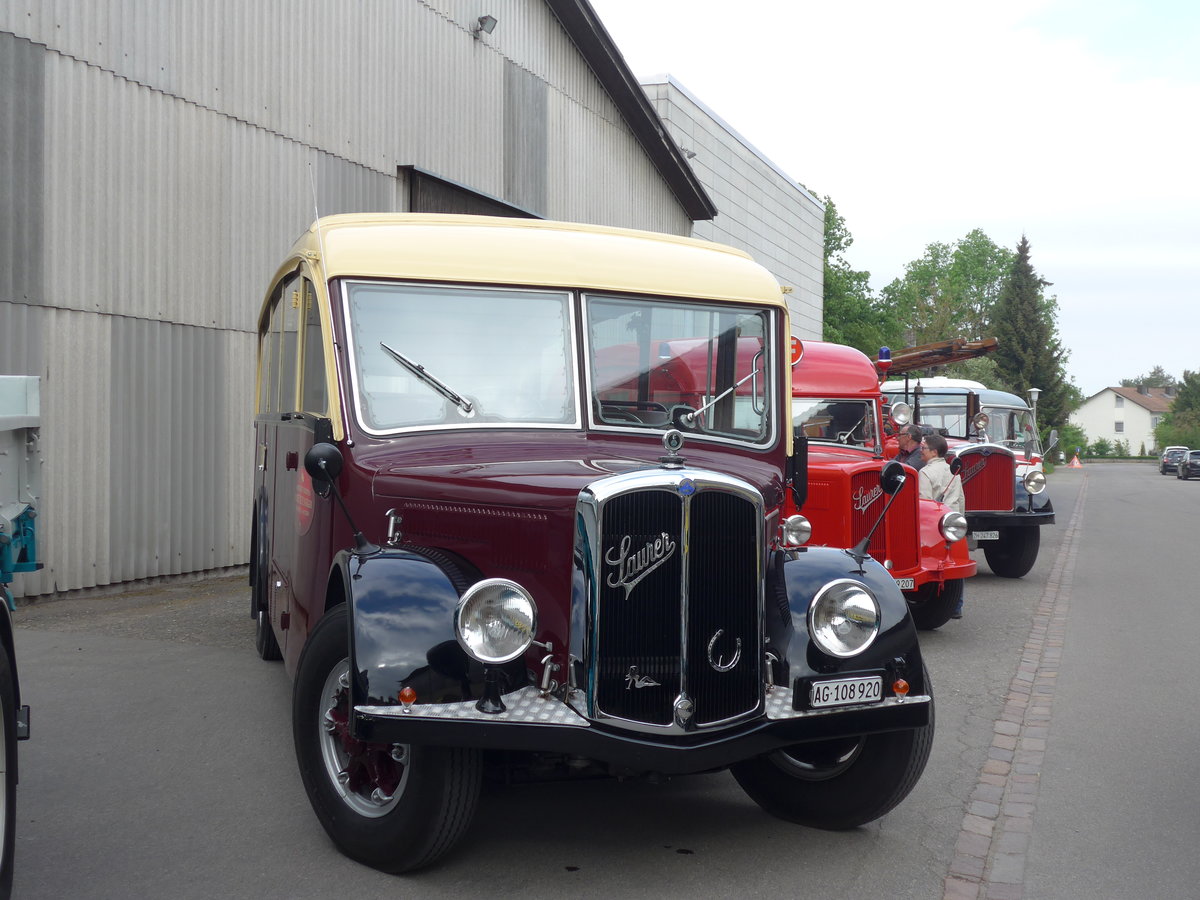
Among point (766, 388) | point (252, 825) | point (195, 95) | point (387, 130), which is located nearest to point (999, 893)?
point (766, 388)

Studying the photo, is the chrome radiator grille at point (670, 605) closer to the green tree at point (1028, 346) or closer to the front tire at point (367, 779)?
the front tire at point (367, 779)

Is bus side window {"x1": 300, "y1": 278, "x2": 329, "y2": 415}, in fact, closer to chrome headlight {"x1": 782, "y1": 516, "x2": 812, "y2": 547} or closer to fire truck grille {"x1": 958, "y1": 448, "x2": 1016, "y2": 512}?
chrome headlight {"x1": 782, "y1": 516, "x2": 812, "y2": 547}

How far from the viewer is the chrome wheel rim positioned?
4.33 metres

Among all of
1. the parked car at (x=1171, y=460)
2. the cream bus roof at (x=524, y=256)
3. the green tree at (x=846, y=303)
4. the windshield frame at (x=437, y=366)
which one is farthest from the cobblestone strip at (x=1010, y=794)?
the parked car at (x=1171, y=460)

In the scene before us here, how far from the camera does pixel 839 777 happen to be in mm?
4773

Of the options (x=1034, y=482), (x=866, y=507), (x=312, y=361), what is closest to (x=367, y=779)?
(x=312, y=361)

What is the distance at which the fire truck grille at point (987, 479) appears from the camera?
43.3 feet

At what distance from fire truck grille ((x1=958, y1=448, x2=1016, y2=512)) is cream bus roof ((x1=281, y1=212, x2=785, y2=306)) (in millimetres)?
7969

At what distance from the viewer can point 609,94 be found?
20359mm

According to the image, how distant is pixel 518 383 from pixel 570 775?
163 cm

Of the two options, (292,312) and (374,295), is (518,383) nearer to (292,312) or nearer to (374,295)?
(374,295)

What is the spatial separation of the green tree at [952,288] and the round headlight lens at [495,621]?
285ft

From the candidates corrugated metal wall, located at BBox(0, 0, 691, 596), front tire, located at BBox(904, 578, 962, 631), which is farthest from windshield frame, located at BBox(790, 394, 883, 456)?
corrugated metal wall, located at BBox(0, 0, 691, 596)

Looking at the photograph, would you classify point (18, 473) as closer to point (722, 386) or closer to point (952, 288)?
point (722, 386)
